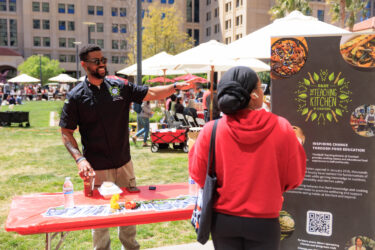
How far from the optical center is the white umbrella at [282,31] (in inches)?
195

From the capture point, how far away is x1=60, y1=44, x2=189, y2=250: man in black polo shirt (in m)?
3.44

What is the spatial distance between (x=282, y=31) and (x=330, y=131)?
2.03 metres

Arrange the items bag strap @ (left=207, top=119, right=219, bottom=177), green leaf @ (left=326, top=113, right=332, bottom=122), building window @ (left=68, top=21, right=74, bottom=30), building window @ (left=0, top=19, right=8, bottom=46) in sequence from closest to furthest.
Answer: bag strap @ (left=207, top=119, right=219, bottom=177)
green leaf @ (left=326, top=113, right=332, bottom=122)
building window @ (left=68, top=21, right=74, bottom=30)
building window @ (left=0, top=19, right=8, bottom=46)

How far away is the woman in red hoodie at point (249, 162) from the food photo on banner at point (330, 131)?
1.51 meters

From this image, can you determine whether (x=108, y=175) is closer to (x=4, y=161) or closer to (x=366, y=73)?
(x=366, y=73)

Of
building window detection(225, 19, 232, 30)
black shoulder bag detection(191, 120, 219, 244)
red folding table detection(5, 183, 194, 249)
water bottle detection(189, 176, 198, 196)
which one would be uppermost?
building window detection(225, 19, 232, 30)

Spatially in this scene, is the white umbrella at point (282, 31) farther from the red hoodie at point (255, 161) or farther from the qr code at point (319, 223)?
the red hoodie at point (255, 161)

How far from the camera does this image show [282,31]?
16.7 feet

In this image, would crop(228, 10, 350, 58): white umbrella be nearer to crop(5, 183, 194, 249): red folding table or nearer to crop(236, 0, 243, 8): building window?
crop(5, 183, 194, 249): red folding table

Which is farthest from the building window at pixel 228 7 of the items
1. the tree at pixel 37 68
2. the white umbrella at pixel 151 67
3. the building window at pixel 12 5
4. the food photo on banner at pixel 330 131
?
the food photo on banner at pixel 330 131

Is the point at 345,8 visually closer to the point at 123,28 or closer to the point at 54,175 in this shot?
the point at 54,175

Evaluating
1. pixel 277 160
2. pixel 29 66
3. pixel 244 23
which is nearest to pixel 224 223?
pixel 277 160

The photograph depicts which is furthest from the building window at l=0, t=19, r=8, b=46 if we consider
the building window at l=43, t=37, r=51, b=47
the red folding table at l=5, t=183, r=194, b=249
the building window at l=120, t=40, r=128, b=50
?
the red folding table at l=5, t=183, r=194, b=249

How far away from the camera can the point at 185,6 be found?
7612 cm
